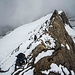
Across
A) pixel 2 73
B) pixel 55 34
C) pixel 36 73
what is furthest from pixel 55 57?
pixel 55 34

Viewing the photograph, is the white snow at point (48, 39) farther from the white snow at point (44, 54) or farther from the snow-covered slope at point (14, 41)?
the snow-covered slope at point (14, 41)

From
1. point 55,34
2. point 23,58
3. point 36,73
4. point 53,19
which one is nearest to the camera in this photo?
point 36,73

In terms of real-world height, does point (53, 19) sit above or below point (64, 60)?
above

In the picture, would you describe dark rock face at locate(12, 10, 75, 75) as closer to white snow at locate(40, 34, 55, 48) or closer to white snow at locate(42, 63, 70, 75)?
white snow at locate(40, 34, 55, 48)

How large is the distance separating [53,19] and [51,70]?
2916cm

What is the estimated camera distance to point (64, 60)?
45.0m

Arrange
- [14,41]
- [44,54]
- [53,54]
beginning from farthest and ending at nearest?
[14,41], [44,54], [53,54]

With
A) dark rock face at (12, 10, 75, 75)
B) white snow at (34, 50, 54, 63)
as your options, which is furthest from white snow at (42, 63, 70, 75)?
white snow at (34, 50, 54, 63)

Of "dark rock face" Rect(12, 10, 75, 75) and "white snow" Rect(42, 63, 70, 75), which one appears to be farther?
"dark rock face" Rect(12, 10, 75, 75)

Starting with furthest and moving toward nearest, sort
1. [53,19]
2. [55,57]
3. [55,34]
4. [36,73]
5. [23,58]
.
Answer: [53,19] → [55,34] → [23,58] → [55,57] → [36,73]

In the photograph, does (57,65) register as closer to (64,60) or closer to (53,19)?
(64,60)

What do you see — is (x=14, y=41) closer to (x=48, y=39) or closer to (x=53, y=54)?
(x=48, y=39)

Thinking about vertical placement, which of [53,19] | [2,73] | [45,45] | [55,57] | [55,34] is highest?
[53,19]

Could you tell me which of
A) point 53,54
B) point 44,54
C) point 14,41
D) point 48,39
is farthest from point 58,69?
point 14,41
